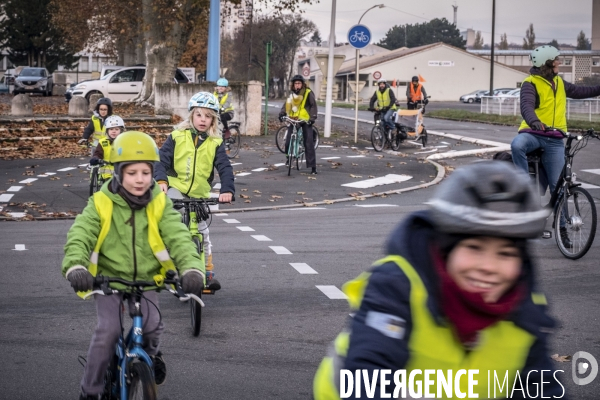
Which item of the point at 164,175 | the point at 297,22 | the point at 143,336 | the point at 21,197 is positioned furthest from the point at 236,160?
the point at 297,22

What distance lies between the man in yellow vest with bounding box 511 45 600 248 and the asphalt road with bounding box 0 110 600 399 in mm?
984

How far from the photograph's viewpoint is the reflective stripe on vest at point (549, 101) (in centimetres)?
1019

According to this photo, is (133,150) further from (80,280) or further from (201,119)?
(201,119)

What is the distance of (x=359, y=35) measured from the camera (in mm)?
27375

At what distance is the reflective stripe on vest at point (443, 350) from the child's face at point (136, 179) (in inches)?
105

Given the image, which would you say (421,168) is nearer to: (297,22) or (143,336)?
(143,336)

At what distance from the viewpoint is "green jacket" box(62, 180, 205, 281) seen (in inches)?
180

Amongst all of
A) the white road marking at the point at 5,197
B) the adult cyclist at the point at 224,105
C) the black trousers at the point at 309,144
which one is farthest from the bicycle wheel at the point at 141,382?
the adult cyclist at the point at 224,105

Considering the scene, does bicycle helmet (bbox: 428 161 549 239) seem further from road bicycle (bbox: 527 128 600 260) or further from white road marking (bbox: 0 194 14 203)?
white road marking (bbox: 0 194 14 203)

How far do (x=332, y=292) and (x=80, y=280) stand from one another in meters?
4.52

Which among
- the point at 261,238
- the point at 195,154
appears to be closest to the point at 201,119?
the point at 195,154

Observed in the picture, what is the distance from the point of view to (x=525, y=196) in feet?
6.65

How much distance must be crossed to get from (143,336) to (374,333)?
8.96 ft

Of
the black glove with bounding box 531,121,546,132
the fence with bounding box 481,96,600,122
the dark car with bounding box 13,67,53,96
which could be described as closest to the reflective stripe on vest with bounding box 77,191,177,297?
the black glove with bounding box 531,121,546,132
